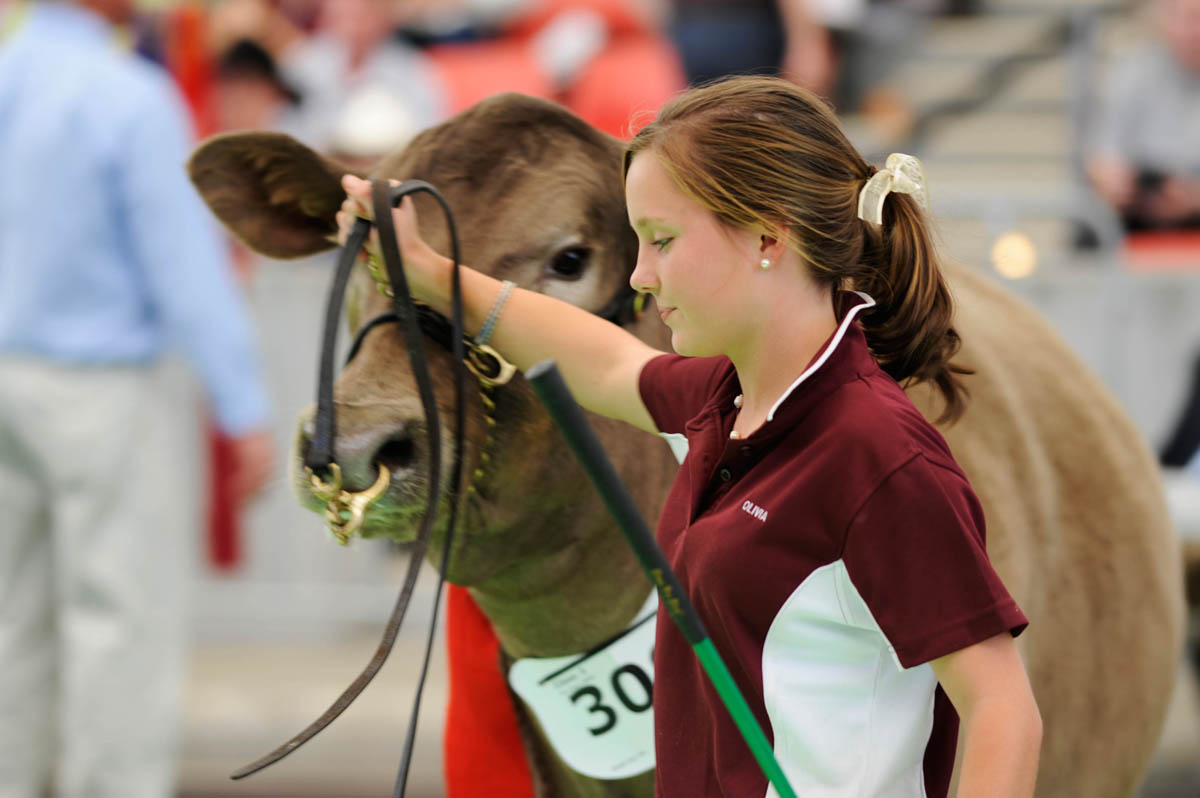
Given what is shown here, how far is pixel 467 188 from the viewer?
2217 mm

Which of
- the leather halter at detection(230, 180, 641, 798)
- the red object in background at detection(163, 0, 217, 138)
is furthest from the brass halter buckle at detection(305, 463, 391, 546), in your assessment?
the red object in background at detection(163, 0, 217, 138)

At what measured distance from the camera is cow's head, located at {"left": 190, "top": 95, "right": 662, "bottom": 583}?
2141 millimetres

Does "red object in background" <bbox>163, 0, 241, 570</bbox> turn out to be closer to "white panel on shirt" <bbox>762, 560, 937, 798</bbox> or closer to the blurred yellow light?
the blurred yellow light

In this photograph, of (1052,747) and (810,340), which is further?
(1052,747)

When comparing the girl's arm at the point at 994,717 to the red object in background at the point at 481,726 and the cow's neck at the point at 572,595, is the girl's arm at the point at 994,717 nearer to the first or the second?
the cow's neck at the point at 572,595

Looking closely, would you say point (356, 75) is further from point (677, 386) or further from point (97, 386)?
point (677, 386)

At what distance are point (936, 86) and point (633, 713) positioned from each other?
5.86 m

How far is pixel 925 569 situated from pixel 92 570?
3.07 metres

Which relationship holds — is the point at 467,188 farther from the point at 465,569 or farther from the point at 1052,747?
the point at 1052,747

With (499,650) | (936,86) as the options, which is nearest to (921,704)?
(499,650)

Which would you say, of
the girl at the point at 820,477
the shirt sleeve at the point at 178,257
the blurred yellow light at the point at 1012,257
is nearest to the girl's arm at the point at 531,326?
the girl at the point at 820,477

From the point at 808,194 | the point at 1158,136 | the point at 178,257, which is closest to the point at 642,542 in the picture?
the point at 808,194

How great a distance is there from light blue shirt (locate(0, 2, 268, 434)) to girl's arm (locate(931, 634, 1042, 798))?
2.96 meters

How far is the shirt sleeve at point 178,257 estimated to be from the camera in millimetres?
4035
